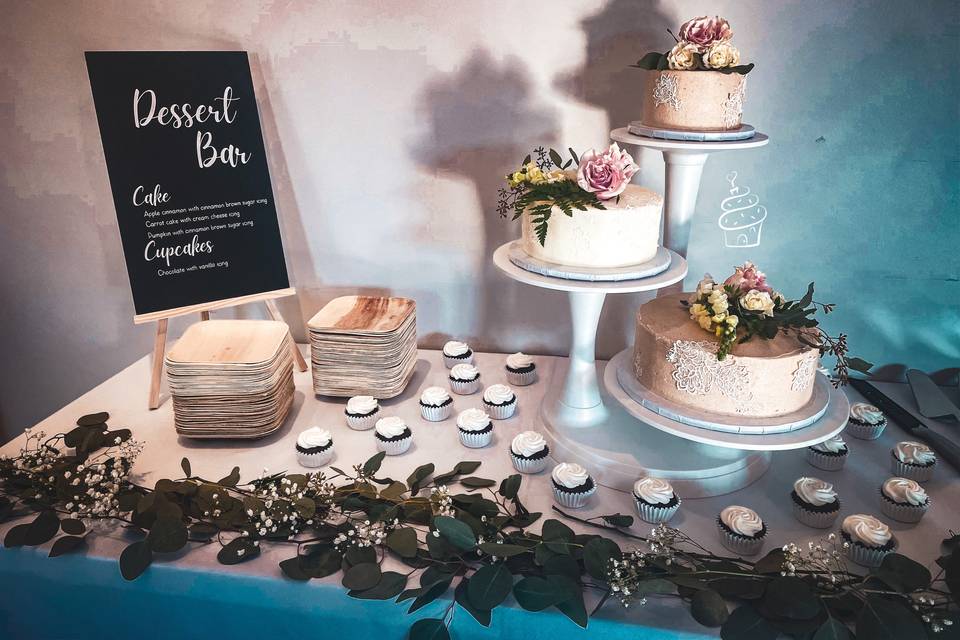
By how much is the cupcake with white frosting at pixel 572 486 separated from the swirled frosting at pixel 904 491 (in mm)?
585

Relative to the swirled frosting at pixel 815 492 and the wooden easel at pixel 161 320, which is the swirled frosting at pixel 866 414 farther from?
the wooden easel at pixel 161 320

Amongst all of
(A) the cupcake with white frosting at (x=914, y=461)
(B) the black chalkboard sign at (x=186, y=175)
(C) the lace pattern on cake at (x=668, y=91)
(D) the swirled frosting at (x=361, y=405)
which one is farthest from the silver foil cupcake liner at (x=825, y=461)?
(B) the black chalkboard sign at (x=186, y=175)

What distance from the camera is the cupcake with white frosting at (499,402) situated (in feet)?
5.70

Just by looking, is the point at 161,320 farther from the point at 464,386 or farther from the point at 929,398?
the point at 929,398

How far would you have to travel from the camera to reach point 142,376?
203 cm

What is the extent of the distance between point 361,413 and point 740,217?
3.74 feet

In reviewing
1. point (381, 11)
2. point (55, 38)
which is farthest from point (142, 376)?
point (381, 11)

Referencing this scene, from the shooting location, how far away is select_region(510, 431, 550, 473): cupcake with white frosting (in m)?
1.50

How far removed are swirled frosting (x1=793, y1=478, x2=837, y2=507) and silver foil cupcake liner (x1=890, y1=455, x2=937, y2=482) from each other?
248 millimetres

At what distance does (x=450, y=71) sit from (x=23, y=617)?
1.60 m

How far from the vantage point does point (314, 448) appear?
5.06 feet

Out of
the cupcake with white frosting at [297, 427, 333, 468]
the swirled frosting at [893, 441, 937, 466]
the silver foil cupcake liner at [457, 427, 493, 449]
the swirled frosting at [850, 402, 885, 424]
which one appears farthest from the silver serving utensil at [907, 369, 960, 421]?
the cupcake with white frosting at [297, 427, 333, 468]

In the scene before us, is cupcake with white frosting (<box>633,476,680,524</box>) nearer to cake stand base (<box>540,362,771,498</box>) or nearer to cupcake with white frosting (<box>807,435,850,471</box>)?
cake stand base (<box>540,362,771,498</box>)

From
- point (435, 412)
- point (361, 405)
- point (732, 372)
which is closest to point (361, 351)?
point (361, 405)
